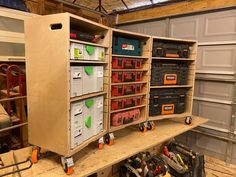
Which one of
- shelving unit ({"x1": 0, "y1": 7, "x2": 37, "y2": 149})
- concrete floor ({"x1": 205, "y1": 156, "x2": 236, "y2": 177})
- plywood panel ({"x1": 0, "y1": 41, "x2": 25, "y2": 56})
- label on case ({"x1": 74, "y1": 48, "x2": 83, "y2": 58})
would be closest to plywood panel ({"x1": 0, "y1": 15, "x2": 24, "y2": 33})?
shelving unit ({"x1": 0, "y1": 7, "x2": 37, "y2": 149})

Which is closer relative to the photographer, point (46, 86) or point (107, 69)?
point (46, 86)

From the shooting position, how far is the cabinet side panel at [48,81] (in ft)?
4.34

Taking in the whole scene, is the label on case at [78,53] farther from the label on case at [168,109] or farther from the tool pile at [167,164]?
the label on case at [168,109]

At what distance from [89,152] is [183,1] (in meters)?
2.87

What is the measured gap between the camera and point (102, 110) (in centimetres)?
183

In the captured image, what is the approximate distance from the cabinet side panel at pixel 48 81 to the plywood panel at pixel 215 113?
251cm

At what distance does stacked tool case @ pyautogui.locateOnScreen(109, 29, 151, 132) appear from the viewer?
195 cm

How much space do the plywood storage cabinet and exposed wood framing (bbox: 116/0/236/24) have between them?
2.17 meters

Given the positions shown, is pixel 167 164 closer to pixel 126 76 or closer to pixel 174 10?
pixel 126 76

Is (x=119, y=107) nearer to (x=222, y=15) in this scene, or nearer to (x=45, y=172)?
(x=45, y=172)

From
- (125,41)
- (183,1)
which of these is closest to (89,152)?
(125,41)

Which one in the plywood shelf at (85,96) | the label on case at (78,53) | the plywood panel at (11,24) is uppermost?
the plywood panel at (11,24)

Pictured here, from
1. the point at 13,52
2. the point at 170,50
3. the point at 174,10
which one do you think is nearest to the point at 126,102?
the point at 170,50

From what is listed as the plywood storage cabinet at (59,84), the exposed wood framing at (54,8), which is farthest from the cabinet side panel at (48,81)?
the exposed wood framing at (54,8)
